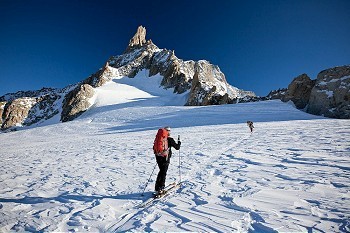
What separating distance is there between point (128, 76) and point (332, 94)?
292 feet

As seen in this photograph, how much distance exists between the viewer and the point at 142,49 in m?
131

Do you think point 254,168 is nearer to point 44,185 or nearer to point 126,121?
point 44,185

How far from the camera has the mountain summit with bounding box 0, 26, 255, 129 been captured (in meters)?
59.9

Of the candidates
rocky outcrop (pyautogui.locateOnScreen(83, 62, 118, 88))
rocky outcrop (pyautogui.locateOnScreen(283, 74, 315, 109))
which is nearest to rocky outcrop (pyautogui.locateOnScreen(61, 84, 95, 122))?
rocky outcrop (pyautogui.locateOnScreen(83, 62, 118, 88))

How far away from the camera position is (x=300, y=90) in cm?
4219

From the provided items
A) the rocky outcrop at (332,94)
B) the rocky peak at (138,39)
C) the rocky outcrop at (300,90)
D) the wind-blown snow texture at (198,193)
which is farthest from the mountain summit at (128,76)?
the wind-blown snow texture at (198,193)

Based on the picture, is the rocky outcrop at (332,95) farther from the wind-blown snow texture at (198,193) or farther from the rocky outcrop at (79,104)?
the rocky outcrop at (79,104)

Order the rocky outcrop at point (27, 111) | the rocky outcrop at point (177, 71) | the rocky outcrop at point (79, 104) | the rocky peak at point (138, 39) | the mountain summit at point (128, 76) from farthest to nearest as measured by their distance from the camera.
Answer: the rocky peak at point (138, 39) → the rocky outcrop at point (27, 111) → the rocky outcrop at point (79, 104) → the mountain summit at point (128, 76) → the rocky outcrop at point (177, 71)

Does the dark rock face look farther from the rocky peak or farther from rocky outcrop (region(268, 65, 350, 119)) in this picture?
rocky outcrop (region(268, 65, 350, 119))

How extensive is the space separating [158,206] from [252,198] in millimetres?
2508

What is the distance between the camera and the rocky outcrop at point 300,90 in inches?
1570

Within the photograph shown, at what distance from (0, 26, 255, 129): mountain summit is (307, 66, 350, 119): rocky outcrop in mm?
22129

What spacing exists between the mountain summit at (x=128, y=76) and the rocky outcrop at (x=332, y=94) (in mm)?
22129

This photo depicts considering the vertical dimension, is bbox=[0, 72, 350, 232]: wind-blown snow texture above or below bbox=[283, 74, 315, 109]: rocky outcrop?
below
